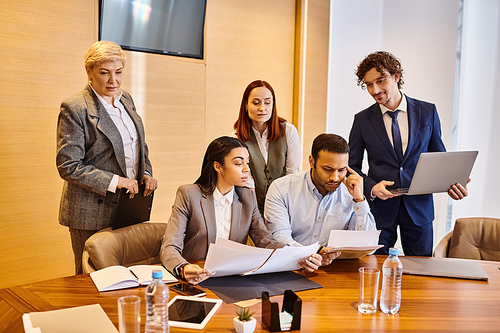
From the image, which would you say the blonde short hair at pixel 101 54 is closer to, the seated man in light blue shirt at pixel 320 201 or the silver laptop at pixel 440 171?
the seated man in light blue shirt at pixel 320 201

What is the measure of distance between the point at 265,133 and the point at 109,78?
111 cm

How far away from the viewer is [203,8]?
14.2ft

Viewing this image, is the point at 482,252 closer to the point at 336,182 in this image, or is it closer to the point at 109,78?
the point at 336,182

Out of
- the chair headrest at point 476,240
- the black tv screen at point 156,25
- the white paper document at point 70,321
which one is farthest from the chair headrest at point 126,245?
the black tv screen at point 156,25

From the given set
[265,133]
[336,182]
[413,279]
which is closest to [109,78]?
[265,133]

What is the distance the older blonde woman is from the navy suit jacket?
1.37m

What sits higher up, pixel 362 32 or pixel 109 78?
pixel 362 32

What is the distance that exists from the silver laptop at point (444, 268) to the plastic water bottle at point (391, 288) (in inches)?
11.7

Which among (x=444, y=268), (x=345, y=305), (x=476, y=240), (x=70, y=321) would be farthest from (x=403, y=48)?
(x=70, y=321)

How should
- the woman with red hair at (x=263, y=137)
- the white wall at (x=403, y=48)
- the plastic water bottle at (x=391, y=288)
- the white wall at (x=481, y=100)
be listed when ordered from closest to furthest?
1. the plastic water bottle at (x=391, y=288)
2. the woman with red hair at (x=263, y=137)
3. the white wall at (x=481, y=100)
4. the white wall at (x=403, y=48)

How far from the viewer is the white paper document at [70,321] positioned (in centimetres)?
147

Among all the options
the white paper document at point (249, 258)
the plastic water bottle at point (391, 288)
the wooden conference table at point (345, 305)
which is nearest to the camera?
the wooden conference table at point (345, 305)

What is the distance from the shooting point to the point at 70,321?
152 centimetres

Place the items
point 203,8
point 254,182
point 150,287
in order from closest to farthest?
point 150,287, point 254,182, point 203,8
